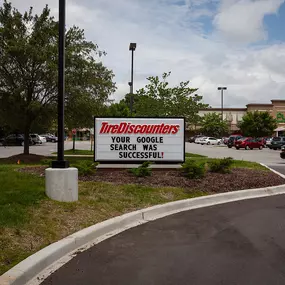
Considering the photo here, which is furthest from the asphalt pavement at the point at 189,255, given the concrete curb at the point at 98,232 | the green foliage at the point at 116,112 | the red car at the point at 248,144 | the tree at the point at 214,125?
the tree at the point at 214,125

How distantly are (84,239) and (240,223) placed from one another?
305 cm

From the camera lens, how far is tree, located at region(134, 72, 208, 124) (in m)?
32.7

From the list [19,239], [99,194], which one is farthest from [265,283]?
[99,194]

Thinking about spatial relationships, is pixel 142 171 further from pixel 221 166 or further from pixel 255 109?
pixel 255 109

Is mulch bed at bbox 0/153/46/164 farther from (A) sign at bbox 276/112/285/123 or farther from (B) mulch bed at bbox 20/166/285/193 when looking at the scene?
(A) sign at bbox 276/112/285/123

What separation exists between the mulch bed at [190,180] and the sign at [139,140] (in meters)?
0.66

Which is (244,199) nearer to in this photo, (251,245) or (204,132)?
(251,245)

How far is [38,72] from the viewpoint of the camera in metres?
21.2

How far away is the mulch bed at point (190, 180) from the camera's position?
1105 cm

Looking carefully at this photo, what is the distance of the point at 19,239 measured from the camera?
18.9 feet

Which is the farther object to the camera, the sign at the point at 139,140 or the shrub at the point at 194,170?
the sign at the point at 139,140

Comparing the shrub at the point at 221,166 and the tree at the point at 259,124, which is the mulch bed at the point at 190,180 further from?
the tree at the point at 259,124

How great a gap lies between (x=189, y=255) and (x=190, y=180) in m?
6.04

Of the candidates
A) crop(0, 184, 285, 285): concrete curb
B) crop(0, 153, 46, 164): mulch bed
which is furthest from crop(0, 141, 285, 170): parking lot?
crop(0, 184, 285, 285): concrete curb
